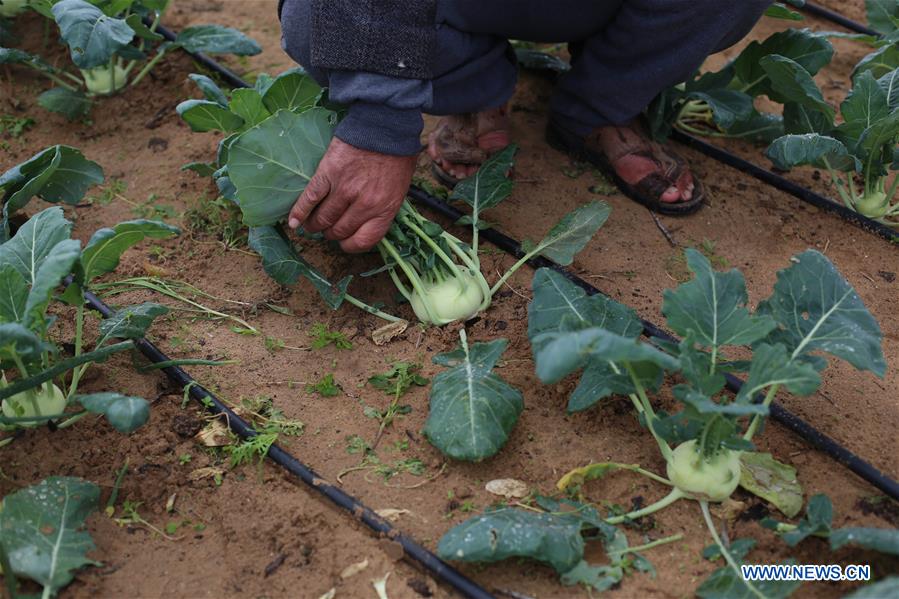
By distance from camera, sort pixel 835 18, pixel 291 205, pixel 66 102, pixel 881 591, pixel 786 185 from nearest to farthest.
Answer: pixel 881 591 → pixel 291 205 → pixel 786 185 → pixel 66 102 → pixel 835 18

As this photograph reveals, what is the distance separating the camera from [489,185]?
2775 mm

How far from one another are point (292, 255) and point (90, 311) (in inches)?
23.7

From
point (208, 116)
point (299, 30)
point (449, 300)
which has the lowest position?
point (449, 300)

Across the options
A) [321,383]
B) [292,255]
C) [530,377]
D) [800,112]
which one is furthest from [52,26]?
[800,112]

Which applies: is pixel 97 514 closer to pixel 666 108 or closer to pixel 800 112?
pixel 666 108

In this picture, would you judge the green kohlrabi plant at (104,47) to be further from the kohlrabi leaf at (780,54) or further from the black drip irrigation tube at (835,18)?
the black drip irrigation tube at (835,18)

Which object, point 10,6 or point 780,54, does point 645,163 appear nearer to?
point 780,54

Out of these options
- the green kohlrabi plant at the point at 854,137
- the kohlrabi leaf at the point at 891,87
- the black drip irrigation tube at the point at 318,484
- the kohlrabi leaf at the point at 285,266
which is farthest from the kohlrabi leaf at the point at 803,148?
the black drip irrigation tube at the point at 318,484

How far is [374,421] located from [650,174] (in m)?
1.32

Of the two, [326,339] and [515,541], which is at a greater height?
[515,541]

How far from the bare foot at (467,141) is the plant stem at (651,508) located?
53.9 inches

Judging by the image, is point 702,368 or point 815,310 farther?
point 815,310

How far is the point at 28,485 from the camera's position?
2.08m

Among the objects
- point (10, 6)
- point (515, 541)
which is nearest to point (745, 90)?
point (515, 541)
